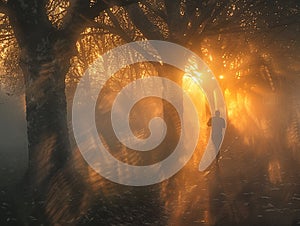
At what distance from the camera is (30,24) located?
12742mm

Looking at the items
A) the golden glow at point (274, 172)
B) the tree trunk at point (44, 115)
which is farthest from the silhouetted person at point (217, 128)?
the tree trunk at point (44, 115)

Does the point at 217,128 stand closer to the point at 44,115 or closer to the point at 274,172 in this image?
the point at 274,172

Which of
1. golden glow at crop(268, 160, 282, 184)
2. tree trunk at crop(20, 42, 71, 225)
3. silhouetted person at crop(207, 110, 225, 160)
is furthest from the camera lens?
silhouetted person at crop(207, 110, 225, 160)

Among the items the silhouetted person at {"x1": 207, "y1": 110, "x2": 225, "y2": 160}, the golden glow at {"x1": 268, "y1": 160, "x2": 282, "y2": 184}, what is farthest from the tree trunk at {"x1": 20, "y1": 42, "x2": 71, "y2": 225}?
the golden glow at {"x1": 268, "y1": 160, "x2": 282, "y2": 184}

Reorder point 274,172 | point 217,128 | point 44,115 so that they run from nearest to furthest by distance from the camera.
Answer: point 44,115 < point 274,172 < point 217,128

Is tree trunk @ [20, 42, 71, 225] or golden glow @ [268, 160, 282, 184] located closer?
tree trunk @ [20, 42, 71, 225]

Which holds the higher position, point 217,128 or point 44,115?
point 217,128

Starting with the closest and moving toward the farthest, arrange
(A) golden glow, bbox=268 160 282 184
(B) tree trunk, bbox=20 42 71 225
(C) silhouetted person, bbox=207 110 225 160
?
(B) tree trunk, bbox=20 42 71 225 → (A) golden glow, bbox=268 160 282 184 → (C) silhouetted person, bbox=207 110 225 160

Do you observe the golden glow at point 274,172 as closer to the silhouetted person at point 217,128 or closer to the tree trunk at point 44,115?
the silhouetted person at point 217,128

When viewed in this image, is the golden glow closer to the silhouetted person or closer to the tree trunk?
the silhouetted person

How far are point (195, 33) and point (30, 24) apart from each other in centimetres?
828

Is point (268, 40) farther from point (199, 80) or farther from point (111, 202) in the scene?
point (111, 202)

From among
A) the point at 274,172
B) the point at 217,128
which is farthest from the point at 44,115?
the point at 274,172

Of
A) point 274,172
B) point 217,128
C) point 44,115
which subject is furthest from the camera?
point 217,128
